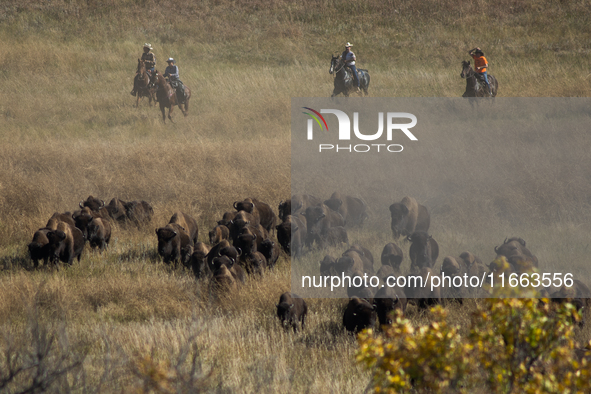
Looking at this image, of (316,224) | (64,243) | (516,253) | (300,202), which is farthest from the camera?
(300,202)

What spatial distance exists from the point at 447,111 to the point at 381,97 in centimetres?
335

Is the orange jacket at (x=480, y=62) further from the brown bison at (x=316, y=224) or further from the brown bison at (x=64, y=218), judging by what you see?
the brown bison at (x=64, y=218)

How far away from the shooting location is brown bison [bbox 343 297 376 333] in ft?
19.4

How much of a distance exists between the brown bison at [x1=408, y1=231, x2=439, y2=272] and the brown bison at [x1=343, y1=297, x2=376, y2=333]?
278 cm

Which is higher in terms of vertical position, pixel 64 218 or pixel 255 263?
pixel 64 218

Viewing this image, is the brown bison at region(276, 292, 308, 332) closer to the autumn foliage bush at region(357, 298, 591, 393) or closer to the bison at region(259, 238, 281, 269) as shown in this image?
the bison at region(259, 238, 281, 269)

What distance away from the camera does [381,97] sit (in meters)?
23.1

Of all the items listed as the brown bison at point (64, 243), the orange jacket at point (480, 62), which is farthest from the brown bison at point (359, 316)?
the orange jacket at point (480, 62)

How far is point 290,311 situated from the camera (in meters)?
6.11

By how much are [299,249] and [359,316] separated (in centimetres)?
336

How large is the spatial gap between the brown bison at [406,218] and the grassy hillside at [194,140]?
0.73 m

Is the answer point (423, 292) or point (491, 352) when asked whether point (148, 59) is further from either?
point (491, 352)

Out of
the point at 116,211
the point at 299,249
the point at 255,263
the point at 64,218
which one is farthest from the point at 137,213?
the point at 255,263

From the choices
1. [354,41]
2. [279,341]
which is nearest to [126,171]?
[279,341]
